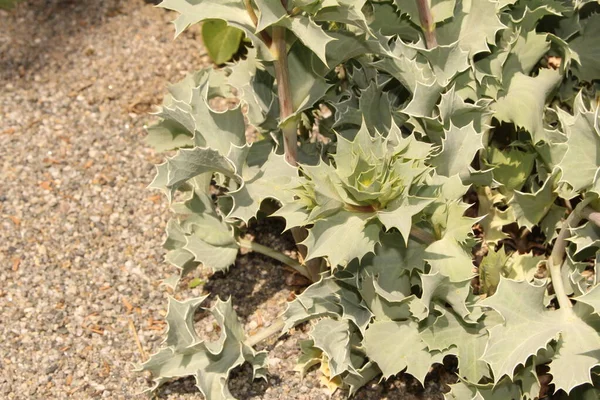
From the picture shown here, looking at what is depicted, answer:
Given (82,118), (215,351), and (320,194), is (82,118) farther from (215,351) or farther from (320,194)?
(320,194)

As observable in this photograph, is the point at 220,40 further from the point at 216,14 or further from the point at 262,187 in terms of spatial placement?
the point at 216,14

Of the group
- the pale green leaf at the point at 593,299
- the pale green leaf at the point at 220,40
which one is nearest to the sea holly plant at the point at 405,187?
the pale green leaf at the point at 593,299

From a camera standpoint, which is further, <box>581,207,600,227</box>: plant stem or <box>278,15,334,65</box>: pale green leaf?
<box>581,207,600,227</box>: plant stem

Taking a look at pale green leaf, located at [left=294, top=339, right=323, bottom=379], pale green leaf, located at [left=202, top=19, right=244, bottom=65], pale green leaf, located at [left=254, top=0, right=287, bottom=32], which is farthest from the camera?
pale green leaf, located at [left=202, top=19, right=244, bottom=65]

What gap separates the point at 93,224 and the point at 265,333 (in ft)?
2.79

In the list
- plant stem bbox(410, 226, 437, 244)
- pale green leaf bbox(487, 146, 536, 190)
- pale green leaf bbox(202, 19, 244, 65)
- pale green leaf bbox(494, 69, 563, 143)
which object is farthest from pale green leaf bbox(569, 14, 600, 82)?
pale green leaf bbox(202, 19, 244, 65)

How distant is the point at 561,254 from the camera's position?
8.07 ft

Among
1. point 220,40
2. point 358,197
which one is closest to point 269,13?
point 358,197

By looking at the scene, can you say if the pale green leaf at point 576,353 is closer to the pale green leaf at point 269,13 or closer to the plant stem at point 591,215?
the plant stem at point 591,215

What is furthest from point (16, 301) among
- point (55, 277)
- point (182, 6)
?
point (182, 6)

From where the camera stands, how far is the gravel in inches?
100

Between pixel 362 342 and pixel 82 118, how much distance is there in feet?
5.55

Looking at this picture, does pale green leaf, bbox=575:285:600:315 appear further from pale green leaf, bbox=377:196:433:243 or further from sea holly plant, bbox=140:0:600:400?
pale green leaf, bbox=377:196:433:243

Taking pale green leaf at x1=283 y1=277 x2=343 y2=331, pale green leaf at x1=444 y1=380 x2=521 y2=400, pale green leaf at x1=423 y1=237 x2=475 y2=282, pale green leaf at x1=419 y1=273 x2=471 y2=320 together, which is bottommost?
pale green leaf at x1=444 y1=380 x2=521 y2=400
